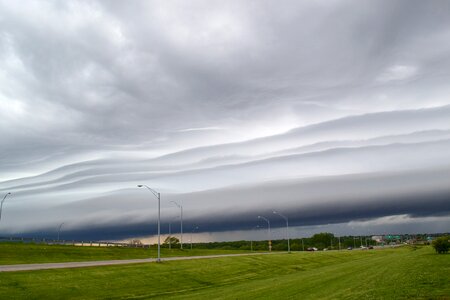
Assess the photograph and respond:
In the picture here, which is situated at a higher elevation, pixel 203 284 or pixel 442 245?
pixel 442 245

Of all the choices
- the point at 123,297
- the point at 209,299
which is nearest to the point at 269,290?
the point at 209,299

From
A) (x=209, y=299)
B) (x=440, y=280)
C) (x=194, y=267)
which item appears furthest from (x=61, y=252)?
(x=440, y=280)

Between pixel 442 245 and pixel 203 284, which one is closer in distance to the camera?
pixel 203 284

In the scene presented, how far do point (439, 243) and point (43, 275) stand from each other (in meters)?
68.8

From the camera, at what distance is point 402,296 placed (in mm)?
22562

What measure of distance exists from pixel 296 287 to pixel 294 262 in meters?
43.2

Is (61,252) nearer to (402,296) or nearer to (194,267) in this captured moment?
(194,267)

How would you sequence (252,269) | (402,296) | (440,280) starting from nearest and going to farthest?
(402,296) → (440,280) → (252,269)

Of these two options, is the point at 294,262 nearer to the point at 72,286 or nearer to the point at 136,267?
the point at 136,267

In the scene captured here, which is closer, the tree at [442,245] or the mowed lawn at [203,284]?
the mowed lawn at [203,284]

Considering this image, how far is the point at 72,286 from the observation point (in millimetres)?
35875

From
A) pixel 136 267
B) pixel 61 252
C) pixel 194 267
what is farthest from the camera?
pixel 61 252

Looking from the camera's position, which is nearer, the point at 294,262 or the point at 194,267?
the point at 194,267

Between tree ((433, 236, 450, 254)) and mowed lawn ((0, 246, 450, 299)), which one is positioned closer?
mowed lawn ((0, 246, 450, 299))
